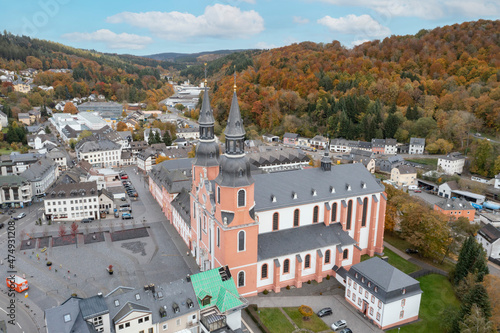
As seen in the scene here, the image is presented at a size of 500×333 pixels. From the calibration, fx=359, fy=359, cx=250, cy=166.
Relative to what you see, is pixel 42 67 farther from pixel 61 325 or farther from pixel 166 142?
pixel 61 325

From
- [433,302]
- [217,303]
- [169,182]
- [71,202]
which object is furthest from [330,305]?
[71,202]

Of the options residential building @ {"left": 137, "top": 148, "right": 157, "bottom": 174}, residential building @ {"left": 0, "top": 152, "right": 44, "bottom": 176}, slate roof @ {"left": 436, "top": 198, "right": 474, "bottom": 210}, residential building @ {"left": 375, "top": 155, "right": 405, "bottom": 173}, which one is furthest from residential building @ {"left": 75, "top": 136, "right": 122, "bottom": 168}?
slate roof @ {"left": 436, "top": 198, "right": 474, "bottom": 210}

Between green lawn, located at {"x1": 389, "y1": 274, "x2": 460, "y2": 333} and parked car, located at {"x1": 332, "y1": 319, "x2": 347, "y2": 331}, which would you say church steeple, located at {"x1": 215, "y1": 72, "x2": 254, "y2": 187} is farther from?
green lawn, located at {"x1": 389, "y1": 274, "x2": 460, "y2": 333}

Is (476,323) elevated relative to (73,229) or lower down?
elevated

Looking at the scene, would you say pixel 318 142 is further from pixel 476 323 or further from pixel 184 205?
pixel 476 323

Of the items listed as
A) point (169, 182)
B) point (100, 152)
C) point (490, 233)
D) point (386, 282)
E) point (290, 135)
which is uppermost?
point (290, 135)

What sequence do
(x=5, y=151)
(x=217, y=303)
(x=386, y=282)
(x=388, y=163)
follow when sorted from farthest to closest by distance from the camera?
(x=5, y=151) → (x=388, y=163) → (x=386, y=282) → (x=217, y=303)

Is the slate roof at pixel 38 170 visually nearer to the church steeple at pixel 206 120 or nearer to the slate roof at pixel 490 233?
the church steeple at pixel 206 120

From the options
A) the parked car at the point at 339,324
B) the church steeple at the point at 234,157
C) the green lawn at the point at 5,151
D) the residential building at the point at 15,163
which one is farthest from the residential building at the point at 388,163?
the green lawn at the point at 5,151
